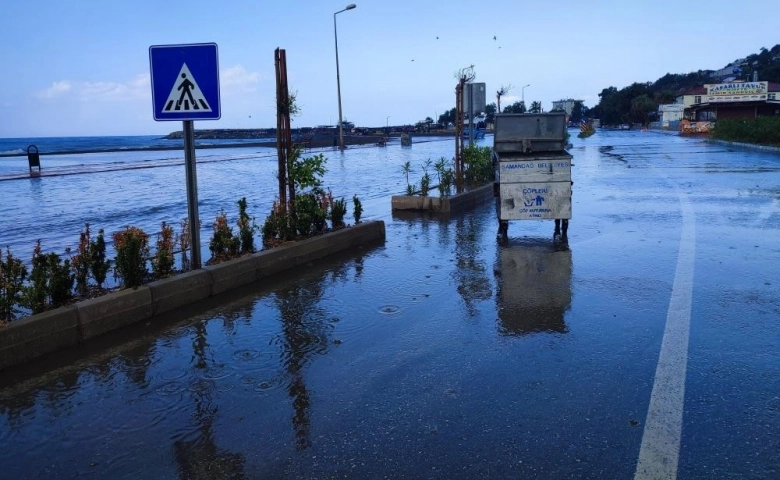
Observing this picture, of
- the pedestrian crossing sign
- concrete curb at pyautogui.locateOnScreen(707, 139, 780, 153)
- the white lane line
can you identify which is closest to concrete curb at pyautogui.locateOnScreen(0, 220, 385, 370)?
the pedestrian crossing sign

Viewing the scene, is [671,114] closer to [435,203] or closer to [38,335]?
[435,203]

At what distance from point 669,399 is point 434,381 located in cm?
160

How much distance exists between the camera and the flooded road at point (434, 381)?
3711 millimetres

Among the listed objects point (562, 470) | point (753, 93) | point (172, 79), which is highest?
point (753, 93)

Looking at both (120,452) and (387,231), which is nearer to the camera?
(120,452)

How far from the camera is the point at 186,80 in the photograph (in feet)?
22.5

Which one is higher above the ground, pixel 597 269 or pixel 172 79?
pixel 172 79

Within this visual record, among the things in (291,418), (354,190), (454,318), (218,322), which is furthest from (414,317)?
(354,190)

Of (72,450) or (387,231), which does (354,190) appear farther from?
(72,450)

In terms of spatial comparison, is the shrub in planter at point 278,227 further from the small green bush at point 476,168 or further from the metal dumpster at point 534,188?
the small green bush at point 476,168

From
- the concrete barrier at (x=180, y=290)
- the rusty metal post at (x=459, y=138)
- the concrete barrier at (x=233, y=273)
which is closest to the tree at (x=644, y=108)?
the rusty metal post at (x=459, y=138)

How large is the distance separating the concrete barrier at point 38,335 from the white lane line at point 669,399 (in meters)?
4.57

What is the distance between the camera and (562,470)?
355 centimetres

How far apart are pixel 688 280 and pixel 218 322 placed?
5.37m
